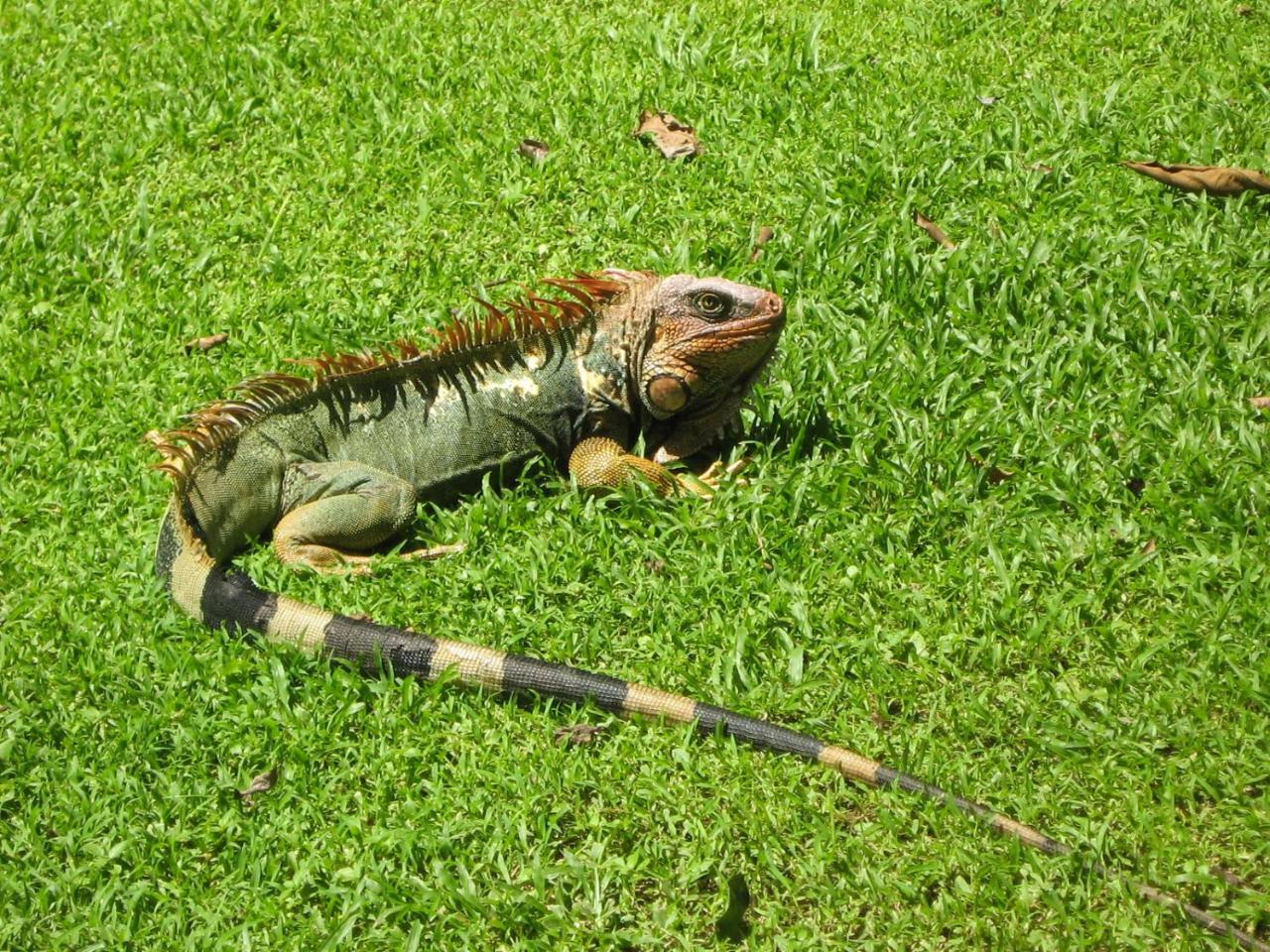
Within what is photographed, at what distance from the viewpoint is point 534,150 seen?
6.70 meters

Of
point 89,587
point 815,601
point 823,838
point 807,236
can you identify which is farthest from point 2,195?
point 823,838

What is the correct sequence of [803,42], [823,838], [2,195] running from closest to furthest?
[823,838]
[2,195]
[803,42]

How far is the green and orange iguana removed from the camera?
479cm

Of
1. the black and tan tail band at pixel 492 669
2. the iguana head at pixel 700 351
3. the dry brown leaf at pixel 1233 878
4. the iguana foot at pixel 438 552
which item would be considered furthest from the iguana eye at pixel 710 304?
the dry brown leaf at pixel 1233 878

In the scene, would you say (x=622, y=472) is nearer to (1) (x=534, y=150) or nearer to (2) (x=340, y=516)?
(2) (x=340, y=516)

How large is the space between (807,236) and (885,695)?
2468mm

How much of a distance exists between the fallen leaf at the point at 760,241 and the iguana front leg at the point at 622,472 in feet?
4.32

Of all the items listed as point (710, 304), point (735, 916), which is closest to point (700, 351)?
point (710, 304)

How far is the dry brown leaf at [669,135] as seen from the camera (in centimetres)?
657

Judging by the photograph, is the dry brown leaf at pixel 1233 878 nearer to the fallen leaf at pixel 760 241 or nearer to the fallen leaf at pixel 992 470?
the fallen leaf at pixel 992 470

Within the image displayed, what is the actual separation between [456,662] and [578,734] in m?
0.46

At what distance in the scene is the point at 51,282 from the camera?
6.18m

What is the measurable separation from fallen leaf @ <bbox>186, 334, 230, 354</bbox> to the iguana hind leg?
1208 millimetres

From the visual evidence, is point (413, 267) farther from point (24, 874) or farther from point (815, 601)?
point (24, 874)
